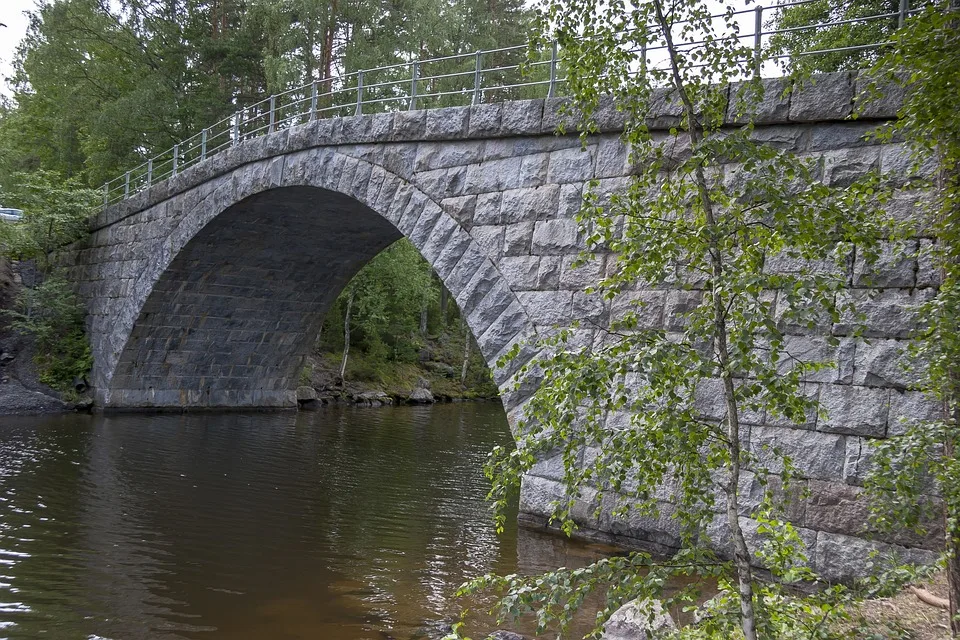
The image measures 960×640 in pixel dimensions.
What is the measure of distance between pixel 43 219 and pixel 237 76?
31.9ft

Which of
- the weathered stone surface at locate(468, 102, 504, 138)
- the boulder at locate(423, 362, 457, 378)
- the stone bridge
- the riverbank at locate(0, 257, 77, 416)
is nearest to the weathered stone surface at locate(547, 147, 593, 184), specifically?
the stone bridge

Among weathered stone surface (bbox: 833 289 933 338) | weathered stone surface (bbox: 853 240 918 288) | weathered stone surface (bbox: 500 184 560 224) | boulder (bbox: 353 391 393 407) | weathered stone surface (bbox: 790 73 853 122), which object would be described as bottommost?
boulder (bbox: 353 391 393 407)

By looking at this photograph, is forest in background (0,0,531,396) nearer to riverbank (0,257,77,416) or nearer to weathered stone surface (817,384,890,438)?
riverbank (0,257,77,416)

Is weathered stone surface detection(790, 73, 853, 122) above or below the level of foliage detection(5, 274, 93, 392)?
above

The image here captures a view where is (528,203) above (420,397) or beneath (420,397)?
above

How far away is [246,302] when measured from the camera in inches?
720

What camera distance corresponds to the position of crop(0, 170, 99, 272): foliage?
18.4 metres

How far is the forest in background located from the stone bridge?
14.8 ft

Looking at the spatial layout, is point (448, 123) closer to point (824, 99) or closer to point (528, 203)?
point (528, 203)

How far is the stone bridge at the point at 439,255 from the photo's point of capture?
20.0 ft

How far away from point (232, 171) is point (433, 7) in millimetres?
11753

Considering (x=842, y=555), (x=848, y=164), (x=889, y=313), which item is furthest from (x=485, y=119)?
(x=842, y=555)

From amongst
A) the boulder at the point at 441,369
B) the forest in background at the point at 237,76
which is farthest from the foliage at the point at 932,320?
the boulder at the point at 441,369

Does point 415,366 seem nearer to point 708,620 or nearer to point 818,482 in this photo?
point 818,482
